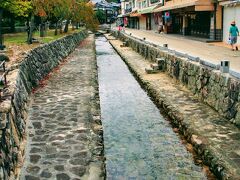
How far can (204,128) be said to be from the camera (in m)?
9.98

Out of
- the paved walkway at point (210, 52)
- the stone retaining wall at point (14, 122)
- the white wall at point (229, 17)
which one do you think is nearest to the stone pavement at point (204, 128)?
the paved walkway at point (210, 52)

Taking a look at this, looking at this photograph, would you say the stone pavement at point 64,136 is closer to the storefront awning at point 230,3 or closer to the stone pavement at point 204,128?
the stone pavement at point 204,128

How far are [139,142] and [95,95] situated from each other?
14.5 ft

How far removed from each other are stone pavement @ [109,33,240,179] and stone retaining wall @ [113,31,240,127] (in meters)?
0.24

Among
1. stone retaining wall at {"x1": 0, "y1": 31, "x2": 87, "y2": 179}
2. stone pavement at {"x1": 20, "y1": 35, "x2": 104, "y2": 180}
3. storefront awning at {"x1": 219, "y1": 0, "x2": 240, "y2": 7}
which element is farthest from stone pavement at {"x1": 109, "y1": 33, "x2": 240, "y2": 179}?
storefront awning at {"x1": 219, "y1": 0, "x2": 240, "y2": 7}

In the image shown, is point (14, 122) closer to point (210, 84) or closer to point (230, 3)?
point (210, 84)

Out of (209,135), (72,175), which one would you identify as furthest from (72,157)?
(209,135)

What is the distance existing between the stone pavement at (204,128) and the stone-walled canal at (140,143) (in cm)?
37

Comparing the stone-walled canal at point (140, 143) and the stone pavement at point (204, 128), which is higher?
the stone pavement at point (204, 128)

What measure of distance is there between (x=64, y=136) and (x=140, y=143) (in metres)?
2.19

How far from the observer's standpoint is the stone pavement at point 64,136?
295 inches

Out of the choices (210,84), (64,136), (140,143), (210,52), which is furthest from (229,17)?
(64,136)

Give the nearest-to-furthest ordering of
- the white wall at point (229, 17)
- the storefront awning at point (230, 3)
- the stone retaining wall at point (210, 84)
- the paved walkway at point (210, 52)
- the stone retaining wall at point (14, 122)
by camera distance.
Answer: the stone retaining wall at point (14, 122) < the stone retaining wall at point (210, 84) < the paved walkway at point (210, 52) < the storefront awning at point (230, 3) < the white wall at point (229, 17)

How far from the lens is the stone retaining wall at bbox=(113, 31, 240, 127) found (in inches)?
396
